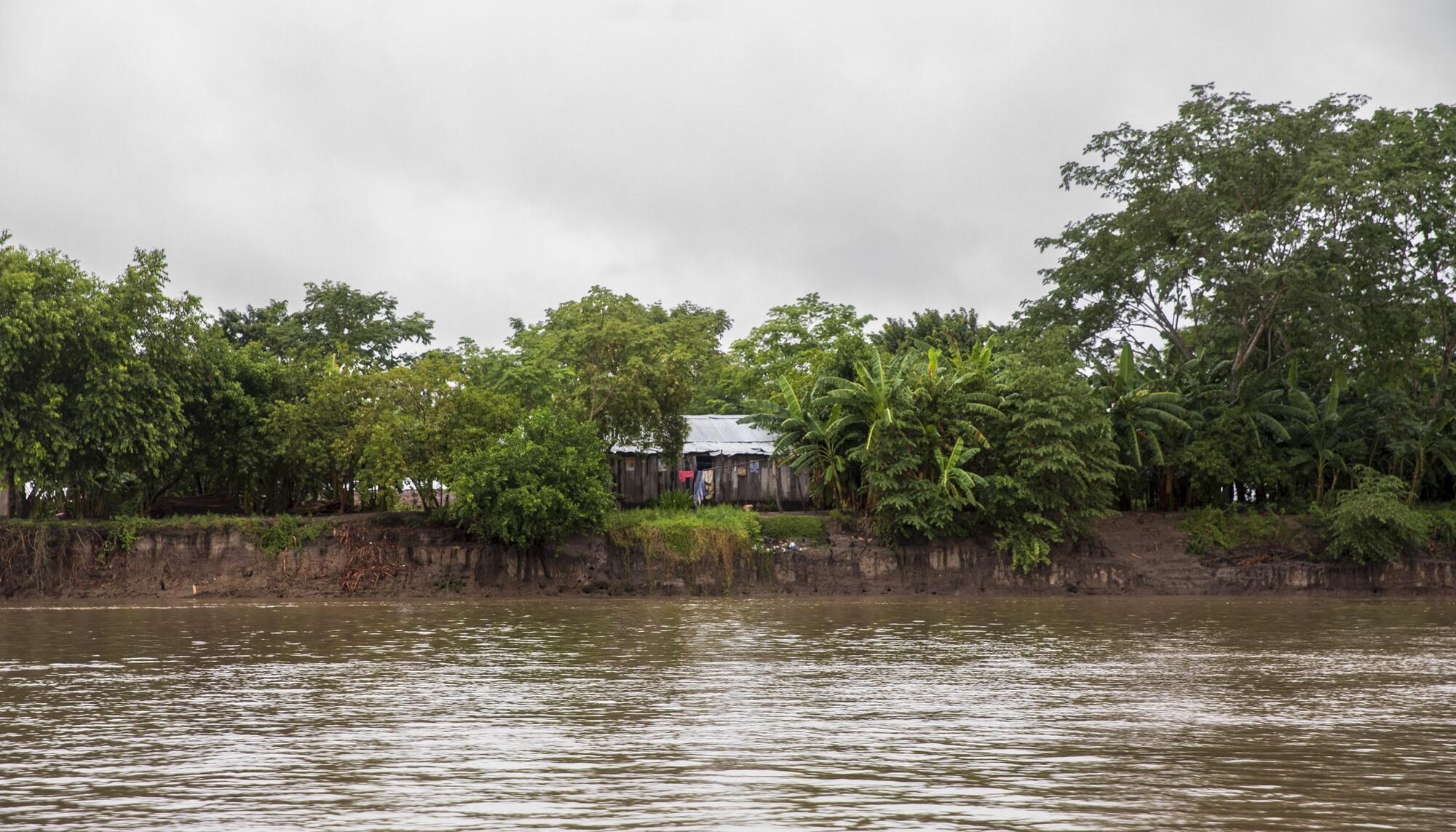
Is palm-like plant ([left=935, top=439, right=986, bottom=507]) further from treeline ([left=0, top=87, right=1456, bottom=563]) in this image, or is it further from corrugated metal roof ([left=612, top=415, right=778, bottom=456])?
corrugated metal roof ([left=612, top=415, right=778, bottom=456])

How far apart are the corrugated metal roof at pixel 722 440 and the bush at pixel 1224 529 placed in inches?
517

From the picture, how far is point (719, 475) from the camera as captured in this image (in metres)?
42.6

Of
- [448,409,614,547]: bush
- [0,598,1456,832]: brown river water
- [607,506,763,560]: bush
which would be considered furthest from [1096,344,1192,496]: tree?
[448,409,614,547]: bush

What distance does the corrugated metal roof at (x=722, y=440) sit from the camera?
1670 inches

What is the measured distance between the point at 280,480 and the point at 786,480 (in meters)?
15.8

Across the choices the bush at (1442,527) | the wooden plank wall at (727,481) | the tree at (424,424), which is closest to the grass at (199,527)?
the tree at (424,424)

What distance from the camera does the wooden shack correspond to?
1661 inches

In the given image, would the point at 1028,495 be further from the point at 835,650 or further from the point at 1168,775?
the point at 1168,775

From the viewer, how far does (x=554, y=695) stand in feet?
55.4

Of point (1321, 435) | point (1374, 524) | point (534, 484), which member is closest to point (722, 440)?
point (534, 484)

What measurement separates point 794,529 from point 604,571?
552 cm

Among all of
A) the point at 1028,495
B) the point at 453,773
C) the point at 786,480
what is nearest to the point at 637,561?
the point at 786,480

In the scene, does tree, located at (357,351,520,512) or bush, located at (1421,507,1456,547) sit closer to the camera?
tree, located at (357,351,520,512)

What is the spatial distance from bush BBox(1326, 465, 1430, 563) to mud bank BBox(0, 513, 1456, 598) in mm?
690
